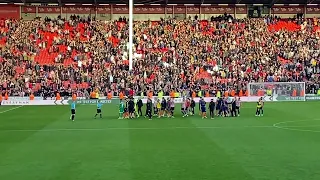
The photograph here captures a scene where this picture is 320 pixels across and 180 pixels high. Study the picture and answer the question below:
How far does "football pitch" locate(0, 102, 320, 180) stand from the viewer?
13469mm

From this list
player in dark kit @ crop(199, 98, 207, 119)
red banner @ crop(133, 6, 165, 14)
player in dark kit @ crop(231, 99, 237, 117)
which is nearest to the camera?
player in dark kit @ crop(199, 98, 207, 119)

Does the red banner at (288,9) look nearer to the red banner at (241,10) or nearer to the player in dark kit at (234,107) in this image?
the red banner at (241,10)

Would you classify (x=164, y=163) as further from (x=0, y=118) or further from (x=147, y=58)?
(x=147, y=58)

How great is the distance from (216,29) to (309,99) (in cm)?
1561

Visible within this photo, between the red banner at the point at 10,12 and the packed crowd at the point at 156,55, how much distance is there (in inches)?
90.7

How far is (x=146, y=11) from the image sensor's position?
58094 mm

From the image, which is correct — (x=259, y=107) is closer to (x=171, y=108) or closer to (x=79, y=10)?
(x=171, y=108)

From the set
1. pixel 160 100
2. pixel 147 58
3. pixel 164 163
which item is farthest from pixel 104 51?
pixel 164 163

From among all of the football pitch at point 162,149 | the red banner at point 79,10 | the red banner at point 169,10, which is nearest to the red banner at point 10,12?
the red banner at point 79,10

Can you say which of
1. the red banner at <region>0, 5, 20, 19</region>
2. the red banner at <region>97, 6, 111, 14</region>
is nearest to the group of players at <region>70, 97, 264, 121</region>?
the red banner at <region>97, 6, 111, 14</region>

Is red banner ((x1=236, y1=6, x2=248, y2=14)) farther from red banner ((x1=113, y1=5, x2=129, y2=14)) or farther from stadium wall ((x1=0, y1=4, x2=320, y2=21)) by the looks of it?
red banner ((x1=113, y1=5, x2=129, y2=14))

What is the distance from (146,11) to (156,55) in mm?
10256

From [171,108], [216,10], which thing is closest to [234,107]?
[171,108]

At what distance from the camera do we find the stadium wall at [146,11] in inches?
2243
